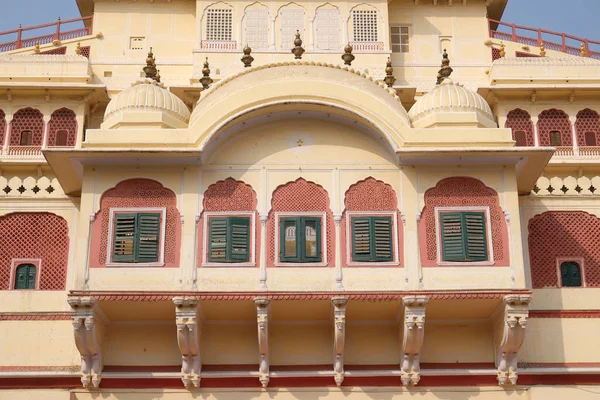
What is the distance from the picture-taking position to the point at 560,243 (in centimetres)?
2080

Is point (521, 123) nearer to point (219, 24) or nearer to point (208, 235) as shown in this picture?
point (219, 24)

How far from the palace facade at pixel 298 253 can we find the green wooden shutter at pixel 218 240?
1.2 inches

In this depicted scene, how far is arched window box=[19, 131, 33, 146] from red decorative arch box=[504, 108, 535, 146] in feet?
33.3

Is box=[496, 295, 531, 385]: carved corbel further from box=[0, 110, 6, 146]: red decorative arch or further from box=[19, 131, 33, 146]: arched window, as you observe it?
box=[0, 110, 6, 146]: red decorative arch

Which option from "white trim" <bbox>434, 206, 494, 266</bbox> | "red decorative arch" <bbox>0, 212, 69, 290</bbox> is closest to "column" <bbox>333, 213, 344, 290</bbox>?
"white trim" <bbox>434, 206, 494, 266</bbox>

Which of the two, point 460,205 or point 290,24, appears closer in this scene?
point 460,205

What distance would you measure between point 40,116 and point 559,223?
11079mm

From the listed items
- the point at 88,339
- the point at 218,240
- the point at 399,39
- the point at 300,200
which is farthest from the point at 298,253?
the point at 399,39

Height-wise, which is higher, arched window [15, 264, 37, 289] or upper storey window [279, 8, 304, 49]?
upper storey window [279, 8, 304, 49]

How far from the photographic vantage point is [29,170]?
21844 mm

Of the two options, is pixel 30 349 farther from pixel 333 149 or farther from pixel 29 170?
pixel 333 149

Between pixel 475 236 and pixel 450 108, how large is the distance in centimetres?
266

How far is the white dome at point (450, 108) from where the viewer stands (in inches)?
799

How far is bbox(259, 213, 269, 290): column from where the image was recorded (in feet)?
62.1
